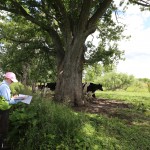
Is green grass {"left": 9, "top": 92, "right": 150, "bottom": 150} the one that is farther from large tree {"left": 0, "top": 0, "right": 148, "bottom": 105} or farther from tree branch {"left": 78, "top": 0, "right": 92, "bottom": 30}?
tree branch {"left": 78, "top": 0, "right": 92, "bottom": 30}

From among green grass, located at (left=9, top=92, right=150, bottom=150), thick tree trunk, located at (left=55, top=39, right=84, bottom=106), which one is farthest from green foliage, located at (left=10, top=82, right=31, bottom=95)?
thick tree trunk, located at (left=55, top=39, right=84, bottom=106)

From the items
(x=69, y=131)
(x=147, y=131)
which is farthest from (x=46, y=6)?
(x=69, y=131)

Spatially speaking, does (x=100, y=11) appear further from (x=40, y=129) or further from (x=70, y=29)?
(x=40, y=129)

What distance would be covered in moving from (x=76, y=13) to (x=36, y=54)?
5.41m

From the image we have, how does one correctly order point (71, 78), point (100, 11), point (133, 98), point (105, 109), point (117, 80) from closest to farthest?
point (105, 109) → point (71, 78) → point (100, 11) → point (133, 98) → point (117, 80)

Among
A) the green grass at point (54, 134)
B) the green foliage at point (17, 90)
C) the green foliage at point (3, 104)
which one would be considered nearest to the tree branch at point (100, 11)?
the green foliage at point (17, 90)

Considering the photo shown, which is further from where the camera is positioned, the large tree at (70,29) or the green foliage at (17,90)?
the large tree at (70,29)

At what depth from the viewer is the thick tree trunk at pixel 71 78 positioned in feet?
51.5

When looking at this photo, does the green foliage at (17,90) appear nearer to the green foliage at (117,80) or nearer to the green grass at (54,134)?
the green grass at (54,134)

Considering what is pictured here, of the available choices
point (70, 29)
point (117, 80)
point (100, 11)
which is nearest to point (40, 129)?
point (70, 29)

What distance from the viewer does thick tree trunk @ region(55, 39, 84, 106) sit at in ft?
51.5

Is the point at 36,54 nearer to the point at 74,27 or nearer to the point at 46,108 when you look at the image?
the point at 74,27

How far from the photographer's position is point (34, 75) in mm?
24906

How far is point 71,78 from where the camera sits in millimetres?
15969
